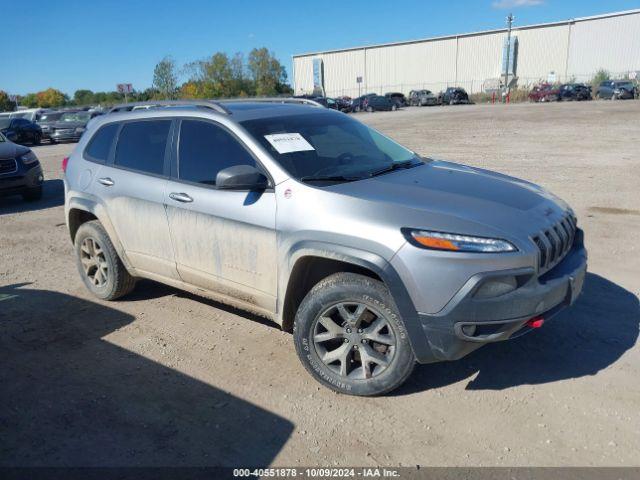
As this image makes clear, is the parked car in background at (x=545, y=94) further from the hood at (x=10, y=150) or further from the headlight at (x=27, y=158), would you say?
the hood at (x=10, y=150)

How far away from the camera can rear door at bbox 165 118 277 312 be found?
3.69m

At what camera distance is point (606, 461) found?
281cm

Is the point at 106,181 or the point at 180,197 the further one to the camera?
the point at 106,181

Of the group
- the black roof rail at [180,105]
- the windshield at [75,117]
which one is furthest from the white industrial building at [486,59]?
the black roof rail at [180,105]

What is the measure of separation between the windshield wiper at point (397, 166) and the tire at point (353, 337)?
91cm

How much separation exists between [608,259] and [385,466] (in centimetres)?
408

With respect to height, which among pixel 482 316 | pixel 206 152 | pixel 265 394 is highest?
pixel 206 152

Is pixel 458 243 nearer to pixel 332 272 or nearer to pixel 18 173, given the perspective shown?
pixel 332 272

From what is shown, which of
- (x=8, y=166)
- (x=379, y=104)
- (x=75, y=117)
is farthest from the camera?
(x=379, y=104)

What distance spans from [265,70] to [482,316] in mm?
94968

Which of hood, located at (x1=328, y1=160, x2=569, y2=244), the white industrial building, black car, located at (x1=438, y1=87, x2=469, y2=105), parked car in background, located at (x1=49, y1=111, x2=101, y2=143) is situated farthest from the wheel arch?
the white industrial building

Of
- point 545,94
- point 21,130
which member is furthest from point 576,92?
point 21,130

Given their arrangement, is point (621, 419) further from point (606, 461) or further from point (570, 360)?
point (570, 360)

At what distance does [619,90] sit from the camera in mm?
46156
